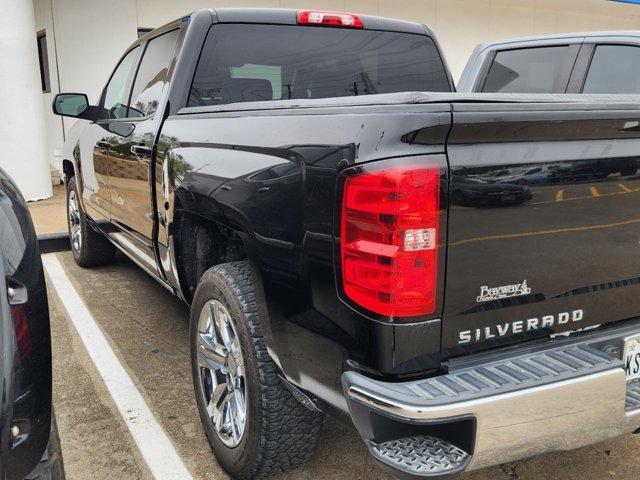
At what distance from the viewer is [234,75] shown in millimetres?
3209

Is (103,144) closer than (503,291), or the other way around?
(503,291)

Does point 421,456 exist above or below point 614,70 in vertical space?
below

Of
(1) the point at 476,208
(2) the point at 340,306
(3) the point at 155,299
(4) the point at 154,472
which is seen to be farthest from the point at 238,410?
(3) the point at 155,299

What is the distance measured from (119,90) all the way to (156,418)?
2.49m

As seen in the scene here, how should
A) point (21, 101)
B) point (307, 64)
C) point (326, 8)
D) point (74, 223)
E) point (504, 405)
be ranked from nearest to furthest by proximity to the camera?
point (504, 405) < point (307, 64) < point (74, 223) < point (21, 101) < point (326, 8)

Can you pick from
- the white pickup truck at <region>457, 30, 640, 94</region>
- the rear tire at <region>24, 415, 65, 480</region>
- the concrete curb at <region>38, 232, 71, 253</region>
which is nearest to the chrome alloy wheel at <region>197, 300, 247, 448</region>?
the rear tire at <region>24, 415, 65, 480</region>

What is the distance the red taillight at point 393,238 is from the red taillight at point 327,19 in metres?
1.96

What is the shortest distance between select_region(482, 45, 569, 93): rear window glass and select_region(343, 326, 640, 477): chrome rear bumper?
3058mm

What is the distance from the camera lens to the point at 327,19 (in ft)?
11.1

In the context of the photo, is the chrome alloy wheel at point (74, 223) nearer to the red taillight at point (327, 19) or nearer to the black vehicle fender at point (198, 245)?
the black vehicle fender at point (198, 245)

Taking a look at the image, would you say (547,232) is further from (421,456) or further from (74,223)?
(74,223)

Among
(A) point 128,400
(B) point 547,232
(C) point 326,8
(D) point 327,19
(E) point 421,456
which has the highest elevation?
(C) point 326,8

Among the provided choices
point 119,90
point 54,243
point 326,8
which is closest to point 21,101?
point 54,243

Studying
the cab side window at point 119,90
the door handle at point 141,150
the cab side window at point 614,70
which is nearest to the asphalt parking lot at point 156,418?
the door handle at point 141,150
